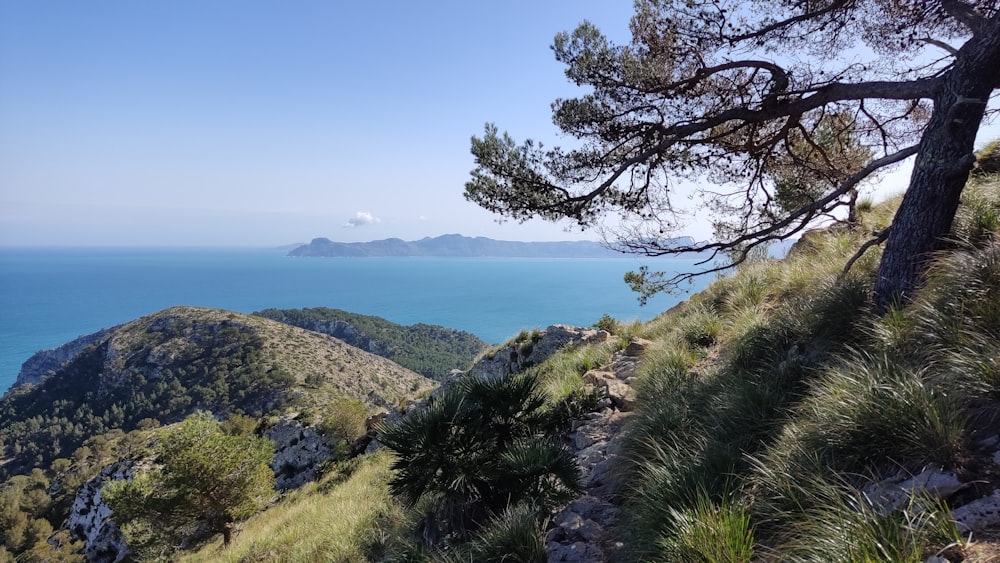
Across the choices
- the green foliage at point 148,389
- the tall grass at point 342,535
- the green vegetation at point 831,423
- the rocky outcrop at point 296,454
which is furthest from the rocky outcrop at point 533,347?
the green foliage at point 148,389

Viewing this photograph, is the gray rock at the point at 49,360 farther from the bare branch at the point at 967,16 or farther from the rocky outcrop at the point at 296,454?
the bare branch at the point at 967,16

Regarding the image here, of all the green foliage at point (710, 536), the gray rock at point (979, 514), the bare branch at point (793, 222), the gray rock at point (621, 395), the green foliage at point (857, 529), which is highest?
the bare branch at point (793, 222)

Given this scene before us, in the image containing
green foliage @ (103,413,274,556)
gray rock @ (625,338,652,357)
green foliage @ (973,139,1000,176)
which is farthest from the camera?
green foliage @ (103,413,274,556)

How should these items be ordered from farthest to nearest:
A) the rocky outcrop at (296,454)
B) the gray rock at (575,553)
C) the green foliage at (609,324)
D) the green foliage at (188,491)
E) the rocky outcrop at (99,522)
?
the rocky outcrop at (99,522) → the rocky outcrop at (296,454) → the green foliage at (188,491) → the green foliage at (609,324) → the gray rock at (575,553)

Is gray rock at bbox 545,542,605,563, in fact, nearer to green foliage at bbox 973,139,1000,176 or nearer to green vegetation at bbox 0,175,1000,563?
green vegetation at bbox 0,175,1000,563

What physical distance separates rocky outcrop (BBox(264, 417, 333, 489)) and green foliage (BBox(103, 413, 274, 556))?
500 centimetres

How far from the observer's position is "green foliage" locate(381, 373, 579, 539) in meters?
4.23

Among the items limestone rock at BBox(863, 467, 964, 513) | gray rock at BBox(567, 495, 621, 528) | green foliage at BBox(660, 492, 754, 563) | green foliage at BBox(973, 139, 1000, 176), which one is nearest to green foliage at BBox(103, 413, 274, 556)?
gray rock at BBox(567, 495, 621, 528)

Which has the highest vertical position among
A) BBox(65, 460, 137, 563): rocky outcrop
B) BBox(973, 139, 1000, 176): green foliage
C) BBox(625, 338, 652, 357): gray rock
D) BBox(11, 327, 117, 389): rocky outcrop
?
BBox(973, 139, 1000, 176): green foliage

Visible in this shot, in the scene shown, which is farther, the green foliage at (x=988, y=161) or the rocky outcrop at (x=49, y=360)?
the rocky outcrop at (x=49, y=360)

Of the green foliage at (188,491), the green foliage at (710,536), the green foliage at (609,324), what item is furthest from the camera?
the green foliage at (188,491)

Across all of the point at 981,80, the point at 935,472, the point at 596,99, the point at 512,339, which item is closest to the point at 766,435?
the point at 935,472

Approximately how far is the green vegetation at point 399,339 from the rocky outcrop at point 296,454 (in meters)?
72.3

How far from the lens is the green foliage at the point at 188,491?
15195 mm
